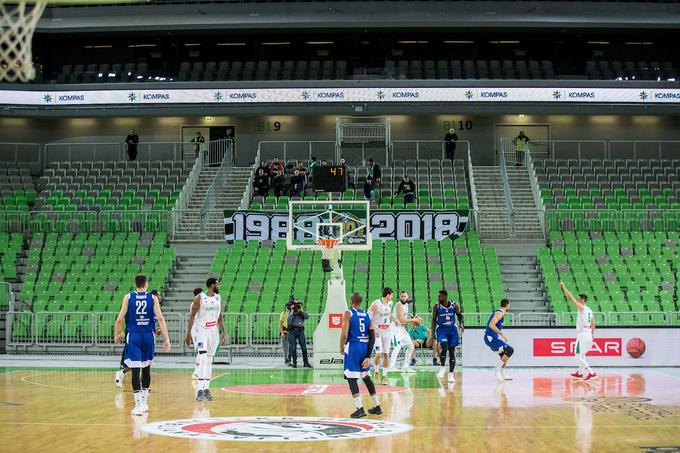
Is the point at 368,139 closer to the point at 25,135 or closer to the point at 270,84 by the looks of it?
the point at 270,84

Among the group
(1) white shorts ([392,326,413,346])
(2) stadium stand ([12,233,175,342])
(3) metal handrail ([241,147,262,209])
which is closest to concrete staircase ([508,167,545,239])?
(3) metal handrail ([241,147,262,209])

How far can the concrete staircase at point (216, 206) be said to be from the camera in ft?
128

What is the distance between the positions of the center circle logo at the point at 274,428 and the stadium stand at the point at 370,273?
569 inches

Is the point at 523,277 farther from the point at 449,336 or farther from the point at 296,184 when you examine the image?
the point at 449,336

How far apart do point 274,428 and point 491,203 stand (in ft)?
88.9

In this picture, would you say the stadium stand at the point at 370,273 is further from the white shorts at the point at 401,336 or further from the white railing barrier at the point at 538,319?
the white shorts at the point at 401,336

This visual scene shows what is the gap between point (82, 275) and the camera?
35.2 metres

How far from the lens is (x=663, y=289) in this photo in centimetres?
3334

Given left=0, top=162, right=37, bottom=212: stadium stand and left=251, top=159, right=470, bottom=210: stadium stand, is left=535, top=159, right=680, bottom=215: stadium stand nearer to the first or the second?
left=251, top=159, right=470, bottom=210: stadium stand

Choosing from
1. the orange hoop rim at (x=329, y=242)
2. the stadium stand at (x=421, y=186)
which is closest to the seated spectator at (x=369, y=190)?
the stadium stand at (x=421, y=186)

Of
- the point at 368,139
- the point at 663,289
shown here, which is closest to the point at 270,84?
the point at 368,139

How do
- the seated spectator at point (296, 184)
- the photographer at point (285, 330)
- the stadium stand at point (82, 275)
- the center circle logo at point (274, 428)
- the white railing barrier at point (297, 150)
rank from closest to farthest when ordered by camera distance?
the center circle logo at point (274, 428), the photographer at point (285, 330), the stadium stand at point (82, 275), the seated spectator at point (296, 184), the white railing barrier at point (297, 150)

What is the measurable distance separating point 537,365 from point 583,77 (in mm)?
22449

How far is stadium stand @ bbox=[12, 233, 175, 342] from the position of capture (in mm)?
31875
